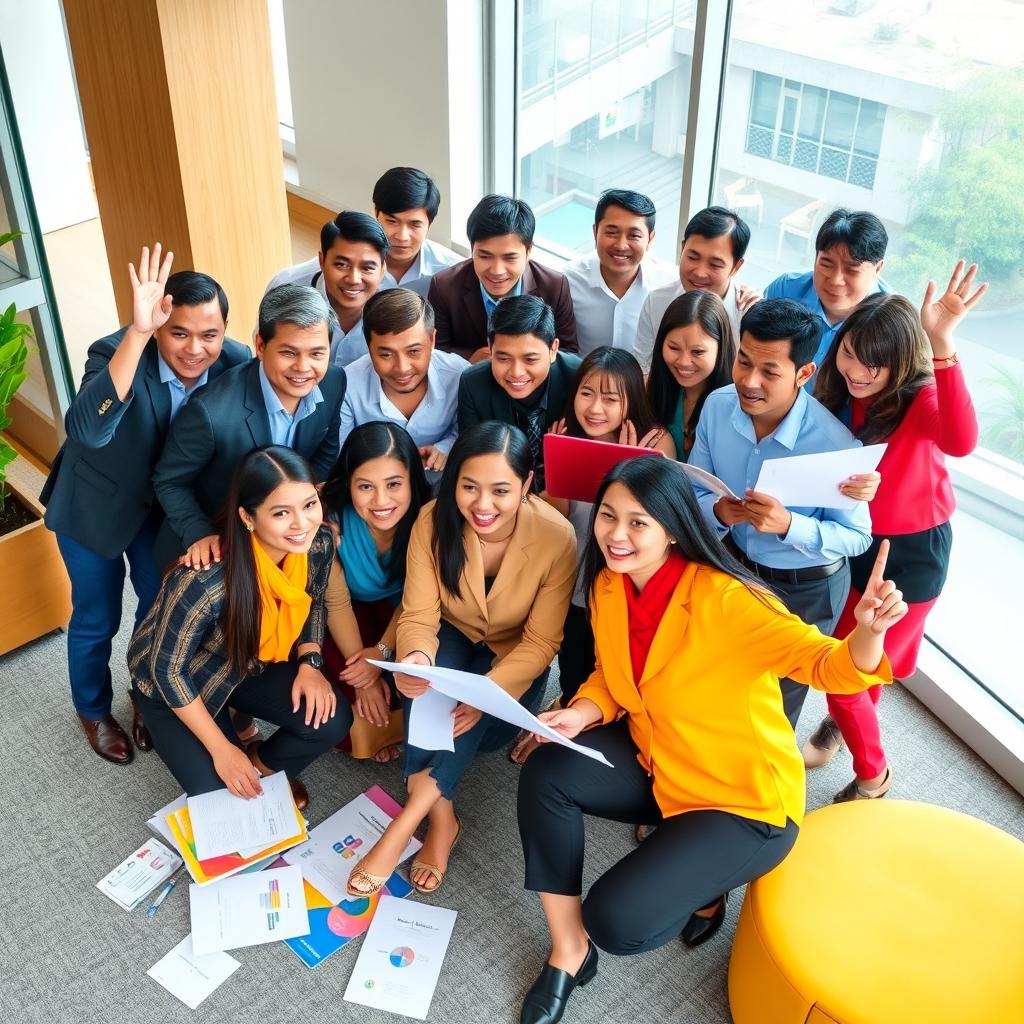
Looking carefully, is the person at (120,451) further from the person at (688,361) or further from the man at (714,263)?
the man at (714,263)

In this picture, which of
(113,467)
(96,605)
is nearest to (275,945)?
(96,605)

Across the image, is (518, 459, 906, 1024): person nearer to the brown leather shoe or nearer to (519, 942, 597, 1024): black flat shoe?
(519, 942, 597, 1024): black flat shoe

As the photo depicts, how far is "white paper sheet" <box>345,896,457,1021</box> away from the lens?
246 centimetres

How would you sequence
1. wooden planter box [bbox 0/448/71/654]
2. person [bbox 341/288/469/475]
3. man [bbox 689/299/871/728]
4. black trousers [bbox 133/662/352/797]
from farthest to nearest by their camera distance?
wooden planter box [bbox 0/448/71/654] < person [bbox 341/288/469/475] < black trousers [bbox 133/662/352/797] < man [bbox 689/299/871/728]

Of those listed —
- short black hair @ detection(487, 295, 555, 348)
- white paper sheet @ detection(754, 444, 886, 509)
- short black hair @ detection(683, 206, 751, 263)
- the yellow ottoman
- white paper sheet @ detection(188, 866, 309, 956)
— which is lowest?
white paper sheet @ detection(188, 866, 309, 956)

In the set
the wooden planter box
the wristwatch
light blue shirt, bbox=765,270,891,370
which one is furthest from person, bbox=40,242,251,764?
light blue shirt, bbox=765,270,891,370

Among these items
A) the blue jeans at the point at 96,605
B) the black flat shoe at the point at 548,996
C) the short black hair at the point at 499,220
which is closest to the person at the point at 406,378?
the short black hair at the point at 499,220

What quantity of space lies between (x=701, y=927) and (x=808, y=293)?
5.75 ft

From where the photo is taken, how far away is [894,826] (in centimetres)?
246

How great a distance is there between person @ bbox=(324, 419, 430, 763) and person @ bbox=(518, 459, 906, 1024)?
0.60m

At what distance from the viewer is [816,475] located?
7.88ft

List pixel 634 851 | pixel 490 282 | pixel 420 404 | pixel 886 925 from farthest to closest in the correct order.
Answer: pixel 490 282
pixel 420 404
pixel 634 851
pixel 886 925

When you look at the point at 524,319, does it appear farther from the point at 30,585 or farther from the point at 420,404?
the point at 30,585

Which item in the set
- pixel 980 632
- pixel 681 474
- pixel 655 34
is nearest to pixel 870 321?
pixel 681 474
